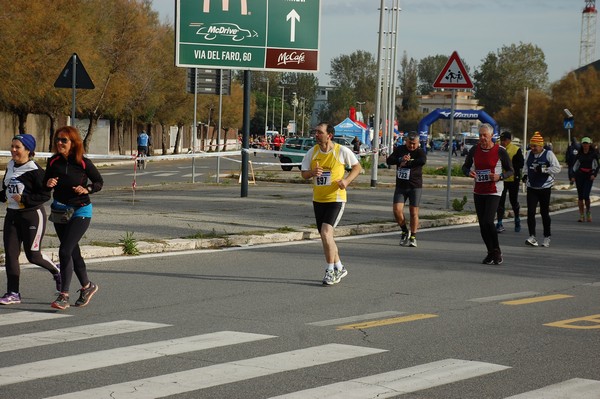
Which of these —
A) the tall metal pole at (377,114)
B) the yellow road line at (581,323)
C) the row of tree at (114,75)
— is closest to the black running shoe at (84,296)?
the yellow road line at (581,323)

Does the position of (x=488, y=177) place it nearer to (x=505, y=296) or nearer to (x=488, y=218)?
(x=488, y=218)

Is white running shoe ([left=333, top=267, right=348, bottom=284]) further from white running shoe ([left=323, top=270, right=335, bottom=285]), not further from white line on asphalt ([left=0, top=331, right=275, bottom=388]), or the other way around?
white line on asphalt ([left=0, top=331, right=275, bottom=388])

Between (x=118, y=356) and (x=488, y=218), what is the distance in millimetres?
8003

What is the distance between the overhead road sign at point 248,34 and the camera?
24.6 meters

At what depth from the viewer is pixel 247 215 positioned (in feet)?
65.7

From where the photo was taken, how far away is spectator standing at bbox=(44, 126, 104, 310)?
32.8 feet

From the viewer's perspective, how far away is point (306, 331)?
28.8 ft

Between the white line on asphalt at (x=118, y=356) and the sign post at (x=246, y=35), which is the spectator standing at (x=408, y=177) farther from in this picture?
the sign post at (x=246, y=35)

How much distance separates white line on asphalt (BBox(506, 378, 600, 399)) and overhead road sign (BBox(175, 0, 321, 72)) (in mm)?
18633

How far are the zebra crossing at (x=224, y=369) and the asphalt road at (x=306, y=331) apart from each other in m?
0.01

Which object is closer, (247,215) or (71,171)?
(71,171)

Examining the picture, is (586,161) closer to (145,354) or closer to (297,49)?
(297,49)

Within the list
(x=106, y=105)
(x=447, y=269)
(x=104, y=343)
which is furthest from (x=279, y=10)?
(x=106, y=105)

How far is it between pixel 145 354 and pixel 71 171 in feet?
9.77
